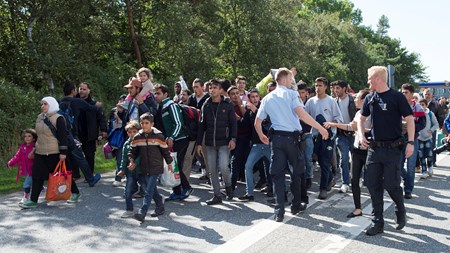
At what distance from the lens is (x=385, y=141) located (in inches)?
217

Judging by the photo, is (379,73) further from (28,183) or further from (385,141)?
(28,183)

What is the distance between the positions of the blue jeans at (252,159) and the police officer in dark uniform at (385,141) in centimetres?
211

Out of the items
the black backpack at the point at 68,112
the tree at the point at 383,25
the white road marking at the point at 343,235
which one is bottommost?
the white road marking at the point at 343,235

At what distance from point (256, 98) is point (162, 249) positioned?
3.63 metres

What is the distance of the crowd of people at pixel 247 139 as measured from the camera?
563cm

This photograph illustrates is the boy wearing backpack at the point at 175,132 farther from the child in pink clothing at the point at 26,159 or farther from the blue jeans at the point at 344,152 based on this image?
the blue jeans at the point at 344,152

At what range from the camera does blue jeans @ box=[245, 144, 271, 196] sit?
24.6 feet

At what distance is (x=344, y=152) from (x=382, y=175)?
221cm

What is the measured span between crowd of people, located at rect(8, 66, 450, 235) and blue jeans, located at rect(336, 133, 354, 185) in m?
0.02

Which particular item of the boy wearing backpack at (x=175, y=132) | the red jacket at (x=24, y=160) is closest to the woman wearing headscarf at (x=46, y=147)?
the red jacket at (x=24, y=160)

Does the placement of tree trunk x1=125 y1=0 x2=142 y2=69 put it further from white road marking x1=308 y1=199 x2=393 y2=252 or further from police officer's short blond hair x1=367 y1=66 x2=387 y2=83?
police officer's short blond hair x1=367 y1=66 x2=387 y2=83

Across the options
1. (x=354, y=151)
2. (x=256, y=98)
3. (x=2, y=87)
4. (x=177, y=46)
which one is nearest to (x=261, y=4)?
(x=177, y=46)

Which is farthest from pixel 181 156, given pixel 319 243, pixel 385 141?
pixel 385 141

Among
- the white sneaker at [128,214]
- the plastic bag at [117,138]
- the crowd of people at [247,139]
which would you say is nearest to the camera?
the crowd of people at [247,139]
